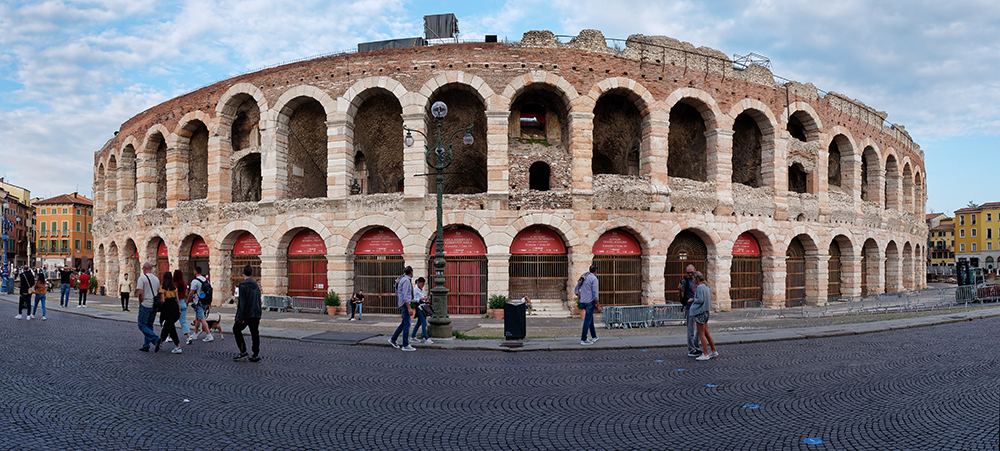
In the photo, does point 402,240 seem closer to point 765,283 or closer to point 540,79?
point 540,79

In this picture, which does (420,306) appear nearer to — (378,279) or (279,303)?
(378,279)

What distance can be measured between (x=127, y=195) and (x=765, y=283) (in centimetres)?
3580

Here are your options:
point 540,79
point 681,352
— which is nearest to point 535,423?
point 681,352

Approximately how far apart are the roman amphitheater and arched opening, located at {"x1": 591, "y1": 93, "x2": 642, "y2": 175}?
0.09 m

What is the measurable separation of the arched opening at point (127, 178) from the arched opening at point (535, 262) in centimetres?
2459

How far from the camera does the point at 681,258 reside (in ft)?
76.3

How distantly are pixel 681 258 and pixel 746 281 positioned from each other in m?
3.89

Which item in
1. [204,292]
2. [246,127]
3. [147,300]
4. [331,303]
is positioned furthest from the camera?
[246,127]

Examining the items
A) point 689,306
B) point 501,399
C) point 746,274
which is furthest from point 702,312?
point 746,274

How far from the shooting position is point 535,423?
635 cm

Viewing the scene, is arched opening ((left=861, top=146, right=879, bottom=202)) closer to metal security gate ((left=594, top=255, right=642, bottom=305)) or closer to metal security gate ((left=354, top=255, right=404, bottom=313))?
metal security gate ((left=594, top=255, right=642, bottom=305))

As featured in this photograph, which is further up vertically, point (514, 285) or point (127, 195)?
point (127, 195)

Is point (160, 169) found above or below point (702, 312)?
above

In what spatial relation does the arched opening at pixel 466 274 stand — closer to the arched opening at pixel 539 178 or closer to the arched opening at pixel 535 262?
the arched opening at pixel 535 262
